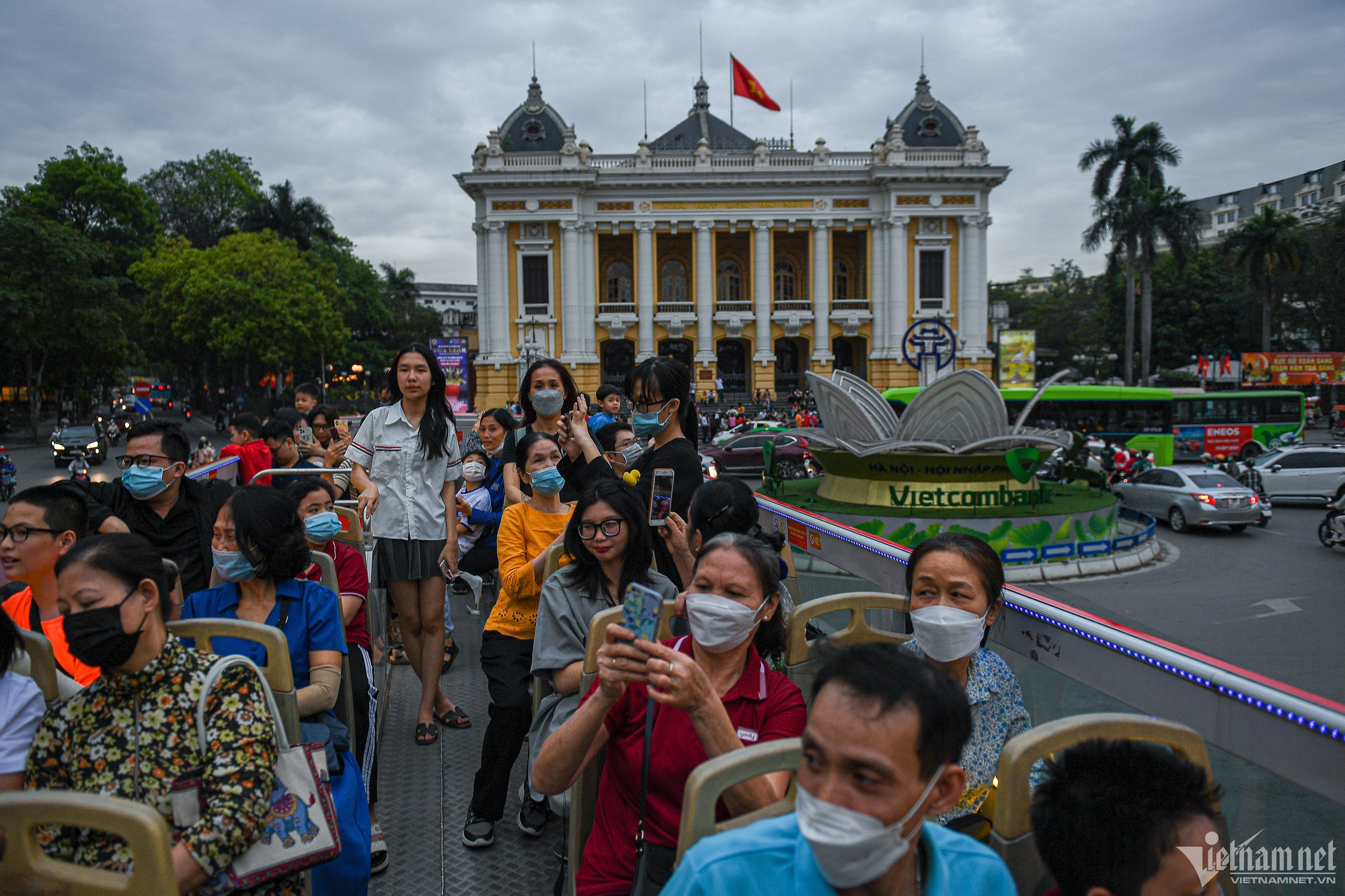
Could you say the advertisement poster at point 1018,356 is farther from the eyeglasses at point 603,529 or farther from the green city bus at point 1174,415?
the eyeglasses at point 603,529

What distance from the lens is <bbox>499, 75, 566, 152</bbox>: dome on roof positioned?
4803 cm

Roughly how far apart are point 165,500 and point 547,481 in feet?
6.26

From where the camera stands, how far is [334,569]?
3.88 m

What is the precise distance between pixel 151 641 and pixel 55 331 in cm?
3903

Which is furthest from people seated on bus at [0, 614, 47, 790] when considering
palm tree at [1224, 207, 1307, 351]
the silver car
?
palm tree at [1224, 207, 1307, 351]

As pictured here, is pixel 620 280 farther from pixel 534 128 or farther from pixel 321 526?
pixel 321 526

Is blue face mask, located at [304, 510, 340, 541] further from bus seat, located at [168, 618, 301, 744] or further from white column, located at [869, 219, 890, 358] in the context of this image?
white column, located at [869, 219, 890, 358]

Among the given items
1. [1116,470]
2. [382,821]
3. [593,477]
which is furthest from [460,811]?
[1116,470]

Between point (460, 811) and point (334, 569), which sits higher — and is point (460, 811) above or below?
below

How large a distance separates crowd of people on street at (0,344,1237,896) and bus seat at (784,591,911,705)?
0.14 m

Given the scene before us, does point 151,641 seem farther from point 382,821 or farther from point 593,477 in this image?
point 593,477

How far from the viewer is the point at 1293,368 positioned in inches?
1813

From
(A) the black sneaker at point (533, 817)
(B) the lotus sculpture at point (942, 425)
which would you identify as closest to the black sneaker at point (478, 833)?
(A) the black sneaker at point (533, 817)

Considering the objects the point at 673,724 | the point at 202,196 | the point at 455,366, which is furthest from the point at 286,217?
the point at 673,724
